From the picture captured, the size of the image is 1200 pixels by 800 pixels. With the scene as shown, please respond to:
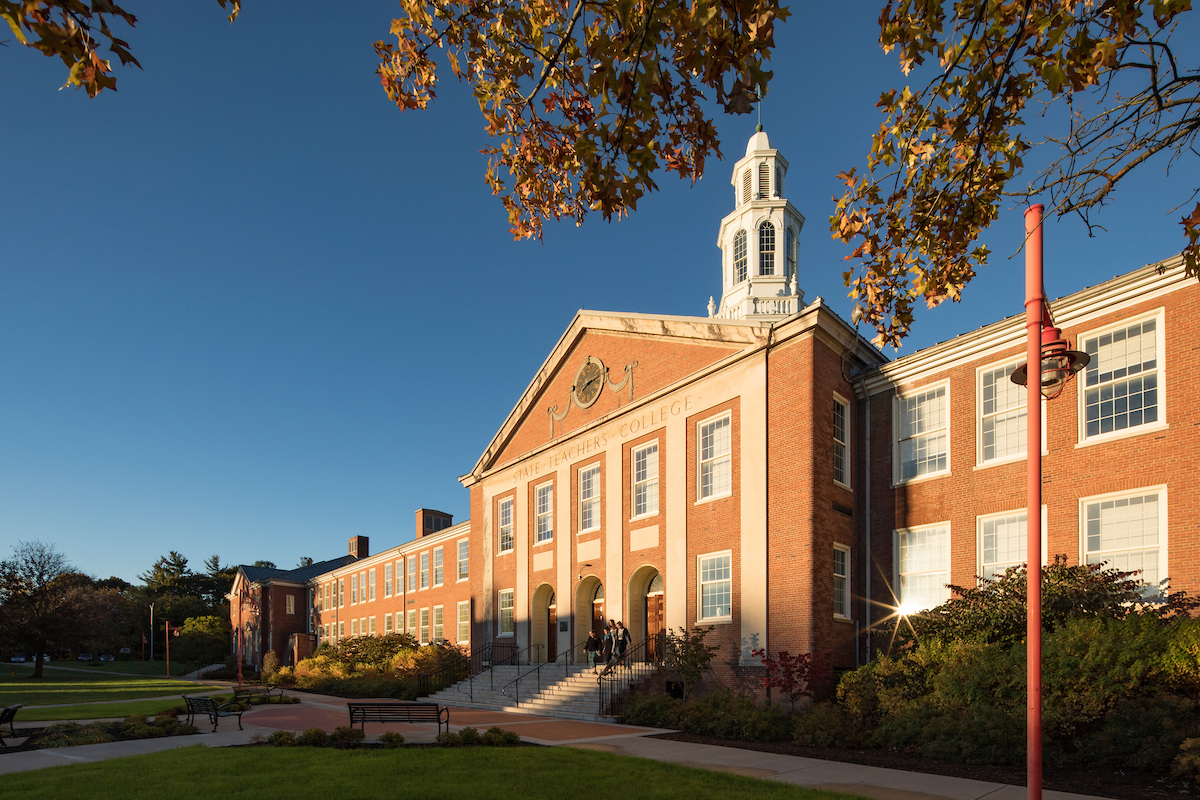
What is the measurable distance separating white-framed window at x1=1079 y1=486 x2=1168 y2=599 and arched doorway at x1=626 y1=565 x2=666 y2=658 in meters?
11.5

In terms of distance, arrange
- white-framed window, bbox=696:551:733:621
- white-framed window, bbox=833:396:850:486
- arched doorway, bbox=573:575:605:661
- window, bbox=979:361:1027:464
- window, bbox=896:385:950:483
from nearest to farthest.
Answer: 1. window, bbox=979:361:1027:464
2. window, bbox=896:385:950:483
3. white-framed window, bbox=833:396:850:486
4. white-framed window, bbox=696:551:733:621
5. arched doorway, bbox=573:575:605:661

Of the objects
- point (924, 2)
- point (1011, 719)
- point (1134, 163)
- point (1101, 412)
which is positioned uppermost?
point (924, 2)

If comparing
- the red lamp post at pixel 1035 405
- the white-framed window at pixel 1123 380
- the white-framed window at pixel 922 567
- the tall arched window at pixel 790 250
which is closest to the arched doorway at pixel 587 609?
the white-framed window at pixel 922 567

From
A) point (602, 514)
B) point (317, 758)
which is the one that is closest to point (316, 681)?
point (602, 514)

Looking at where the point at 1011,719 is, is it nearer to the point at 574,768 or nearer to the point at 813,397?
the point at 574,768

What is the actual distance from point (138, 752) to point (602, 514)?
14497 millimetres

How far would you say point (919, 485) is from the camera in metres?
18.5

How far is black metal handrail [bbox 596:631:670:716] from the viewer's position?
2006 centimetres

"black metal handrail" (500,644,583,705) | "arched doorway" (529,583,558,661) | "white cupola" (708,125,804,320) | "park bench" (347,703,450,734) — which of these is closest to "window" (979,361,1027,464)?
"park bench" (347,703,450,734)

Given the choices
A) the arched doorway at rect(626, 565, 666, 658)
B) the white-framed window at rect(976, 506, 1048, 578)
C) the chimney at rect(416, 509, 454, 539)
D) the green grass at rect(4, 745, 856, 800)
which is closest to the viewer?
the green grass at rect(4, 745, 856, 800)

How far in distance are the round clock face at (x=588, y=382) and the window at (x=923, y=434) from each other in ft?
34.8

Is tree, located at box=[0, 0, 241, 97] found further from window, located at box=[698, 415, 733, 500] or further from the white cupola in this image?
the white cupola

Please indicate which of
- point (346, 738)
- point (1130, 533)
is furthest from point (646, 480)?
point (1130, 533)

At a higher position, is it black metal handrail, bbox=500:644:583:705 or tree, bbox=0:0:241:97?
tree, bbox=0:0:241:97
